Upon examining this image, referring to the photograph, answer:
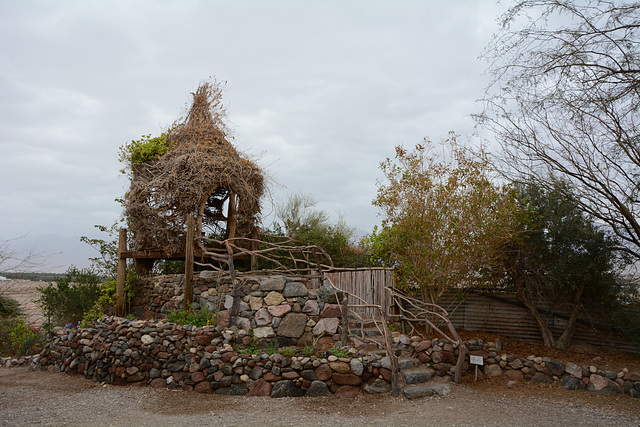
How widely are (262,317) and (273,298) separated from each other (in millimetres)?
434

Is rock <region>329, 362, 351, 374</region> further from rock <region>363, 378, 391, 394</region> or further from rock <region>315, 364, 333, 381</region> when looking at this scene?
rock <region>363, 378, 391, 394</region>

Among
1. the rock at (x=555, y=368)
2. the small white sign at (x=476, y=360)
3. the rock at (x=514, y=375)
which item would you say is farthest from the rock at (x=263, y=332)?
the rock at (x=555, y=368)

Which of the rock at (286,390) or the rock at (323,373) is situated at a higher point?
the rock at (323,373)

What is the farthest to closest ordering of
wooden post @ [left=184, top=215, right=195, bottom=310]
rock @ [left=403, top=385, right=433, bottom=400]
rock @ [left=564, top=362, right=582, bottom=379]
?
wooden post @ [left=184, top=215, right=195, bottom=310] → rock @ [left=564, top=362, right=582, bottom=379] → rock @ [left=403, top=385, right=433, bottom=400]

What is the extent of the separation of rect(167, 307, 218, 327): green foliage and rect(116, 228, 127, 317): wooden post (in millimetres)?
2149

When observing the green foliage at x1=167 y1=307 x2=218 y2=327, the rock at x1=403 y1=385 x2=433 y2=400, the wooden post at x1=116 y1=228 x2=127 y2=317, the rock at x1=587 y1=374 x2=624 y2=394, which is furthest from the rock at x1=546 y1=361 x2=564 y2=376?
the wooden post at x1=116 y1=228 x2=127 y2=317

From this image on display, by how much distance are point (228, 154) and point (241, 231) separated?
2.08m

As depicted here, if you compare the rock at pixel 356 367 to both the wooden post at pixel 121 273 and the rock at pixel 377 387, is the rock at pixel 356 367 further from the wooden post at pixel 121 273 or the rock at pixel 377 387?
the wooden post at pixel 121 273

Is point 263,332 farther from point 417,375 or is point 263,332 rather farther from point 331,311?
point 417,375

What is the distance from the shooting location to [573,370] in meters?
7.36

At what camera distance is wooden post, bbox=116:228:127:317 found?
34.5 ft

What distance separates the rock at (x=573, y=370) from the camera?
24.0ft

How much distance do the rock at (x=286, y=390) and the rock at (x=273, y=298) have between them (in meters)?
1.94

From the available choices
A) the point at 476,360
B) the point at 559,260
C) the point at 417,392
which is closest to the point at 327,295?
the point at 417,392
